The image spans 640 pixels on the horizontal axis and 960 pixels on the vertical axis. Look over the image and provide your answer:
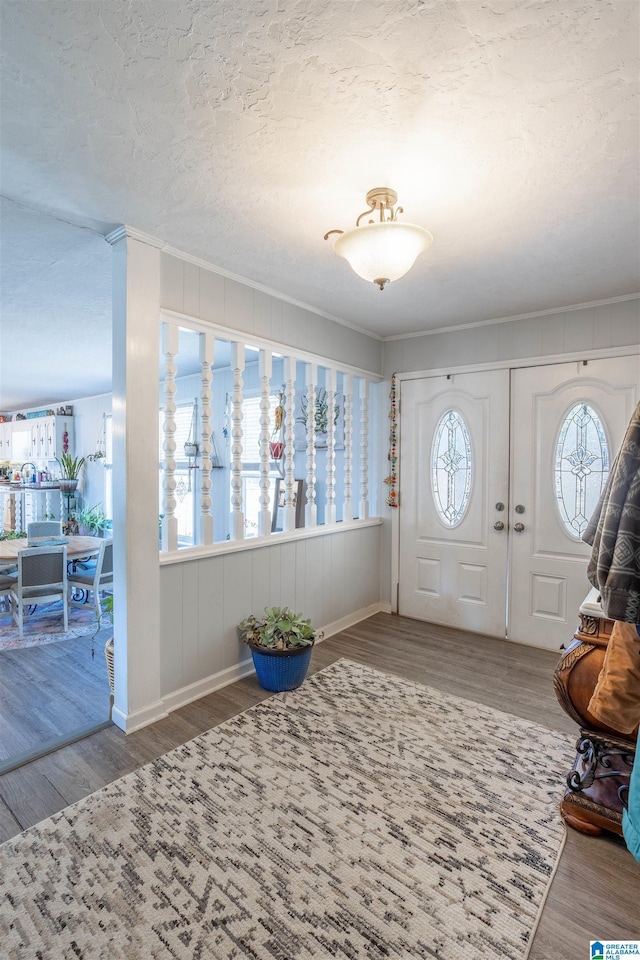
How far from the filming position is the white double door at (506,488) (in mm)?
3367

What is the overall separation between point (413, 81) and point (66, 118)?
115 centimetres

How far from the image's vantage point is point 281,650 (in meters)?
2.76

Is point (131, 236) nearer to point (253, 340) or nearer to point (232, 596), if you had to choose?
point (253, 340)

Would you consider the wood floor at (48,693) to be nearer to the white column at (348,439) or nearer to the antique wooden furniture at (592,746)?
the white column at (348,439)

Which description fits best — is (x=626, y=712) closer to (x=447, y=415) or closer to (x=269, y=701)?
(x=269, y=701)

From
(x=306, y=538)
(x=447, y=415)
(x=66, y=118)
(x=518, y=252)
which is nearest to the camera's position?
(x=66, y=118)

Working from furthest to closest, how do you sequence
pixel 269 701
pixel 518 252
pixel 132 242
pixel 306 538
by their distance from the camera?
1. pixel 306 538
2. pixel 269 701
3. pixel 518 252
4. pixel 132 242

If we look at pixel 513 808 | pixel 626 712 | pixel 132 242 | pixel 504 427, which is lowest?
pixel 513 808

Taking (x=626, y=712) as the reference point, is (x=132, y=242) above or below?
above

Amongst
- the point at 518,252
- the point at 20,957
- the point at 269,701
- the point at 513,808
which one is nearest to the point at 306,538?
the point at 269,701

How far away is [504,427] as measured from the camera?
370 cm

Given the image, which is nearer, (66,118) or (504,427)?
(66,118)

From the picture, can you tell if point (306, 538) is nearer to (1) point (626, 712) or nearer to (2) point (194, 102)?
(1) point (626, 712)

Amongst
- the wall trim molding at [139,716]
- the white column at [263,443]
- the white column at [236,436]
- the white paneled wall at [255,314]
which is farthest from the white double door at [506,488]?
the wall trim molding at [139,716]
